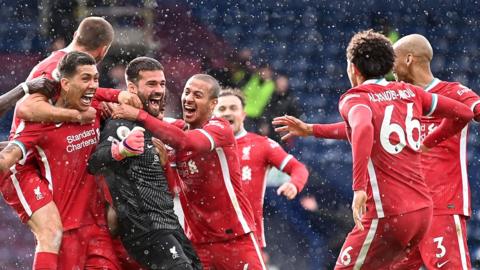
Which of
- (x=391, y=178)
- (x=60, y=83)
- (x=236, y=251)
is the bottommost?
(x=236, y=251)

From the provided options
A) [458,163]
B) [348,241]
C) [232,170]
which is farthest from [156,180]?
[458,163]

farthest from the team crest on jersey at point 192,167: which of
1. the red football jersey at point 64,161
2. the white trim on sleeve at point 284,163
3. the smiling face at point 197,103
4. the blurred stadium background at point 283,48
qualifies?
the blurred stadium background at point 283,48

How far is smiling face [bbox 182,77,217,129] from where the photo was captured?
5.96 meters

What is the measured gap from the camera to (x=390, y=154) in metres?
5.42

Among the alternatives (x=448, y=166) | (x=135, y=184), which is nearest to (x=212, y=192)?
(x=135, y=184)

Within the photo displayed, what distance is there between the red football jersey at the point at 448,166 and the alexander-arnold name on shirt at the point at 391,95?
33.8 inches

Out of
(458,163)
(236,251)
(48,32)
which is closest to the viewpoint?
(236,251)

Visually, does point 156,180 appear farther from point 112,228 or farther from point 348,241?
point 348,241

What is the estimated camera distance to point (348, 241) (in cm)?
548

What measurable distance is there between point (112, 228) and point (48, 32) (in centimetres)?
635

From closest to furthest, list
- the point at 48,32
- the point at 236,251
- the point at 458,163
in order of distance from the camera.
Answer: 1. the point at 236,251
2. the point at 458,163
3. the point at 48,32

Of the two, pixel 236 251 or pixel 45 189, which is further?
pixel 236 251

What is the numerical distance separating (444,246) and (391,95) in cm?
123

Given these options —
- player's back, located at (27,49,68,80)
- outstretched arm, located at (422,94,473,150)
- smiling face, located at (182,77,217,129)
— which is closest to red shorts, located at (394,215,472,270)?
outstretched arm, located at (422,94,473,150)
